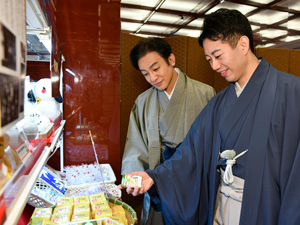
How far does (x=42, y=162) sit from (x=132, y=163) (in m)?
1.17

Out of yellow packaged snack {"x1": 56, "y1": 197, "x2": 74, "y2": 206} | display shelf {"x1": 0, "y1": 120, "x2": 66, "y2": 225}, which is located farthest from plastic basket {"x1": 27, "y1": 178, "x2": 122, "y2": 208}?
display shelf {"x1": 0, "y1": 120, "x2": 66, "y2": 225}

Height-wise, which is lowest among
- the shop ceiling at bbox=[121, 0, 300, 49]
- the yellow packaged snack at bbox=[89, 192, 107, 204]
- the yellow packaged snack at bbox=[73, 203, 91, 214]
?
the yellow packaged snack at bbox=[89, 192, 107, 204]

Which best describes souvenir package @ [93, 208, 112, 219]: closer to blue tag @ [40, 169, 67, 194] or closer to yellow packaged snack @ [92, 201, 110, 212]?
yellow packaged snack @ [92, 201, 110, 212]

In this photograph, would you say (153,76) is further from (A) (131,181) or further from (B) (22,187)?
(B) (22,187)

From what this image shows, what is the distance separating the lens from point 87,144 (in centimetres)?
248

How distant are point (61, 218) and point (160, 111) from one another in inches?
48.6

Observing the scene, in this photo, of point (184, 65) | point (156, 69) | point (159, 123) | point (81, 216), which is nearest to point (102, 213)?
point (81, 216)

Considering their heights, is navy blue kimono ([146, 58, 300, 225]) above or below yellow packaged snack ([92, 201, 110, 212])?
above

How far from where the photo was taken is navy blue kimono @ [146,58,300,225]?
1184 millimetres

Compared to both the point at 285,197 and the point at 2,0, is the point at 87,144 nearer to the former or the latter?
the point at 285,197

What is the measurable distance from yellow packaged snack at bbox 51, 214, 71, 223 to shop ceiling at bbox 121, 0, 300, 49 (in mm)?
5739

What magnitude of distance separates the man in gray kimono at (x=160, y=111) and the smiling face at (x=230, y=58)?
61 cm

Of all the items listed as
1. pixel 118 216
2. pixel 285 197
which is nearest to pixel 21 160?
pixel 118 216

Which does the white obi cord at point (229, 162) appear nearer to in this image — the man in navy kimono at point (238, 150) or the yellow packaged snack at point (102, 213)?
the man in navy kimono at point (238, 150)
